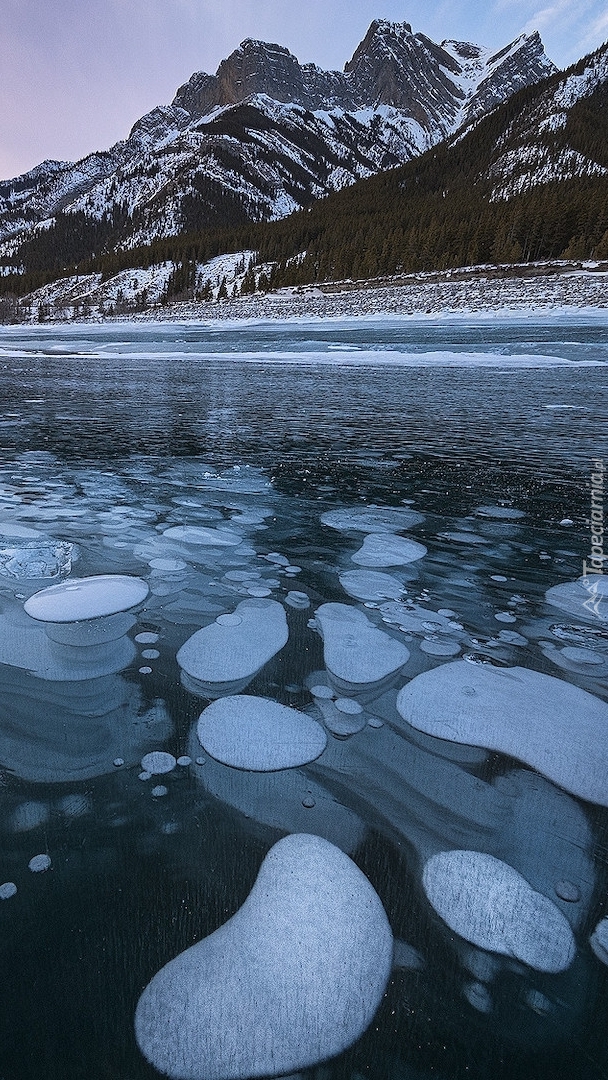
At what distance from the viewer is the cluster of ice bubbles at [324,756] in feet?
3.50

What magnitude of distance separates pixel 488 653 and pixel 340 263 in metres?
72.6

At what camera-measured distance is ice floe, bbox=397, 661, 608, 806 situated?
1.68 metres

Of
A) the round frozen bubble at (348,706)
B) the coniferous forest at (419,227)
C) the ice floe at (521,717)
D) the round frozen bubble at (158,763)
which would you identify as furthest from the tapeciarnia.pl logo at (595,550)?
the coniferous forest at (419,227)

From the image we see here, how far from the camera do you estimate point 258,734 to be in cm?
177

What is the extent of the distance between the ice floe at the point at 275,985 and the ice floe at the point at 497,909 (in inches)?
7.2

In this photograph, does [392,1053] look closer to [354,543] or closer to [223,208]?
[354,543]

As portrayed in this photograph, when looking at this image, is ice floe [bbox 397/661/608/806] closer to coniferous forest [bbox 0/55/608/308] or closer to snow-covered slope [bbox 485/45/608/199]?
coniferous forest [bbox 0/55/608/308]

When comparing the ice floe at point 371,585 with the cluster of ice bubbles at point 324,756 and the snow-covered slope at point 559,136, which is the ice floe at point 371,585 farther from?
the snow-covered slope at point 559,136

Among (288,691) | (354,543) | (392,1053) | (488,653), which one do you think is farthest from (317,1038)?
(354,543)

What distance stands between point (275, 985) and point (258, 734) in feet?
2.52

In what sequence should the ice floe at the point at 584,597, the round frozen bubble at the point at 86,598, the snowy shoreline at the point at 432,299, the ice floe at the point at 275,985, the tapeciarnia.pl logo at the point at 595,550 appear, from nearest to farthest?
the ice floe at the point at 275,985
the round frozen bubble at the point at 86,598
the ice floe at the point at 584,597
the tapeciarnia.pl logo at the point at 595,550
the snowy shoreline at the point at 432,299

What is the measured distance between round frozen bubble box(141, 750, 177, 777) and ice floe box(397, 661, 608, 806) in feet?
2.88

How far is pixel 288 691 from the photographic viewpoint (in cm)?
203

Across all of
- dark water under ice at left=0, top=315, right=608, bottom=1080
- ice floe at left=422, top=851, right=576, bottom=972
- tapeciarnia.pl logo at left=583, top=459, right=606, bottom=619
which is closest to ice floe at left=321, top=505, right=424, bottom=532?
dark water under ice at left=0, top=315, right=608, bottom=1080
